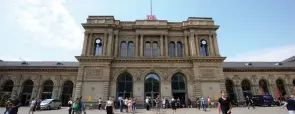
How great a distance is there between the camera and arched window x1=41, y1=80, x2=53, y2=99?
34188 mm

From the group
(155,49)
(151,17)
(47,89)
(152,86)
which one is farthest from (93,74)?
(47,89)

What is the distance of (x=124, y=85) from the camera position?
87.7 feet

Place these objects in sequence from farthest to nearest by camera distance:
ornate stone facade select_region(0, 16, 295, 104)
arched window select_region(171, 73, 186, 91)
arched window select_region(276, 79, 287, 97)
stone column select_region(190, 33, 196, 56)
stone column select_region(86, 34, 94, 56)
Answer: arched window select_region(276, 79, 287, 97)
stone column select_region(190, 33, 196, 56)
stone column select_region(86, 34, 94, 56)
arched window select_region(171, 73, 186, 91)
ornate stone facade select_region(0, 16, 295, 104)

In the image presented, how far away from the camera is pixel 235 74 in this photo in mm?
36312

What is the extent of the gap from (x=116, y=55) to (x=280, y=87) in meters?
35.1

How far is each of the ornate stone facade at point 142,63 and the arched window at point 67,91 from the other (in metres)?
0.20

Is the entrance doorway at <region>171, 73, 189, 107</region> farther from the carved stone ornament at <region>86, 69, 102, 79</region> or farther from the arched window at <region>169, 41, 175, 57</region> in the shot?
the carved stone ornament at <region>86, 69, 102, 79</region>

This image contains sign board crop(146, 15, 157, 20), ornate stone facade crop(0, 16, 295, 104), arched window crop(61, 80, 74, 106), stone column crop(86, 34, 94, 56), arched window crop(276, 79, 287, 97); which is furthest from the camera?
arched window crop(276, 79, 287, 97)

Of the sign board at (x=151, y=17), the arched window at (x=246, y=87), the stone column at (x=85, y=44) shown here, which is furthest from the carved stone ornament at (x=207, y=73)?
the stone column at (x=85, y=44)

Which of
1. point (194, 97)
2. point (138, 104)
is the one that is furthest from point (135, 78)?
point (194, 97)

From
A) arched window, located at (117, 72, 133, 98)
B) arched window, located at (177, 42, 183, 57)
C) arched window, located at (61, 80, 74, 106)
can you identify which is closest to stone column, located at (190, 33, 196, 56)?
arched window, located at (177, 42, 183, 57)

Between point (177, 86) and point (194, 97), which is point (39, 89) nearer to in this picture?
point (177, 86)

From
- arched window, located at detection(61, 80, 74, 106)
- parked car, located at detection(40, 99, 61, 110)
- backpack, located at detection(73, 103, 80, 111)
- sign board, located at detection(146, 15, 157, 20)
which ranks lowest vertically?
parked car, located at detection(40, 99, 61, 110)

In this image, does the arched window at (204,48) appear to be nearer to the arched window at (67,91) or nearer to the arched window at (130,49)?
the arched window at (130,49)
